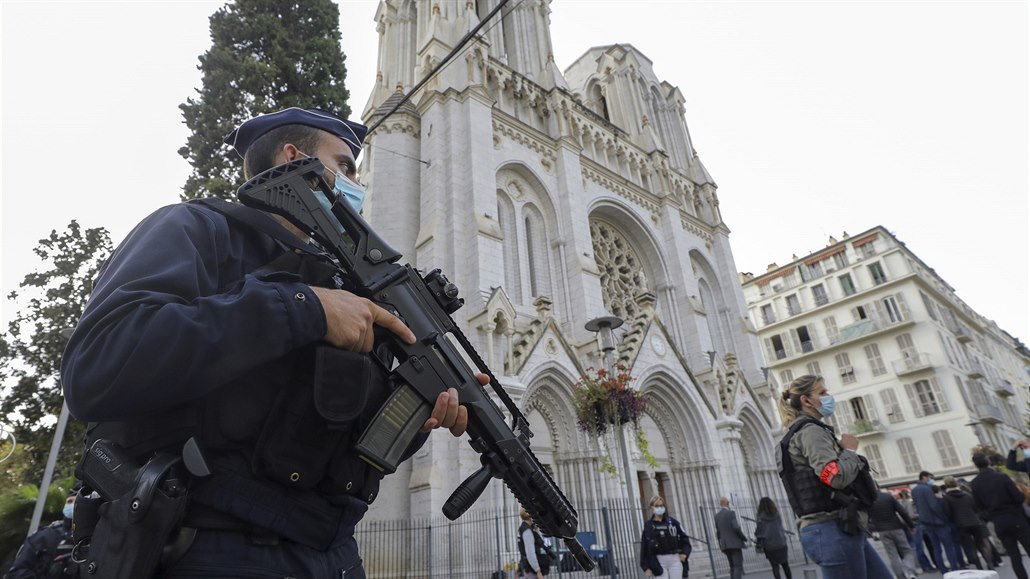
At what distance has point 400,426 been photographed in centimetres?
149

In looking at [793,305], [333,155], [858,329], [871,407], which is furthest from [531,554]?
[793,305]

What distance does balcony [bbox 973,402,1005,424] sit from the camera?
31592 mm

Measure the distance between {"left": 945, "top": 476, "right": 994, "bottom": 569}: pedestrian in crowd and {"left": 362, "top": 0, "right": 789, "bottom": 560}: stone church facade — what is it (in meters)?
5.62

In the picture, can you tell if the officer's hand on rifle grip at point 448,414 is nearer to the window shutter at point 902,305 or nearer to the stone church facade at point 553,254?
the stone church facade at point 553,254

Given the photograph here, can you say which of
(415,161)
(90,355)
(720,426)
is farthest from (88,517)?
(720,426)

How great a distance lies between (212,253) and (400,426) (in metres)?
0.70

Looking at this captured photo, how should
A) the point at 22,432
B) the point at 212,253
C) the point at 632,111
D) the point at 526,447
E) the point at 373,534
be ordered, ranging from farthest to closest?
the point at 632,111, the point at 22,432, the point at 373,534, the point at 526,447, the point at 212,253

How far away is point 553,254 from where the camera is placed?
17.1 meters

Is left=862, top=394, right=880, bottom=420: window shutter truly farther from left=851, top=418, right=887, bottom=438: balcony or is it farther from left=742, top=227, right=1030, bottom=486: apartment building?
left=851, top=418, right=887, bottom=438: balcony

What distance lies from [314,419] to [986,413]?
142 feet

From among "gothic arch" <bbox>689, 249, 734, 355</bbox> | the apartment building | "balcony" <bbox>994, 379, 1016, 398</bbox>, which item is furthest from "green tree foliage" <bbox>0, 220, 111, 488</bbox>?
"balcony" <bbox>994, 379, 1016, 398</bbox>

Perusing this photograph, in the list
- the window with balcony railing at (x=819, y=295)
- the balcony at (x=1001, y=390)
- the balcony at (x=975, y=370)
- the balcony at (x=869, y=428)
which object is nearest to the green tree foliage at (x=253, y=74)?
the balcony at (x=869, y=428)

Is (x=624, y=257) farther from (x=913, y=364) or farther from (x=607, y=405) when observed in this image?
(x=913, y=364)

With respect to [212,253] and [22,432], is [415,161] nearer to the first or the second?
[22,432]
